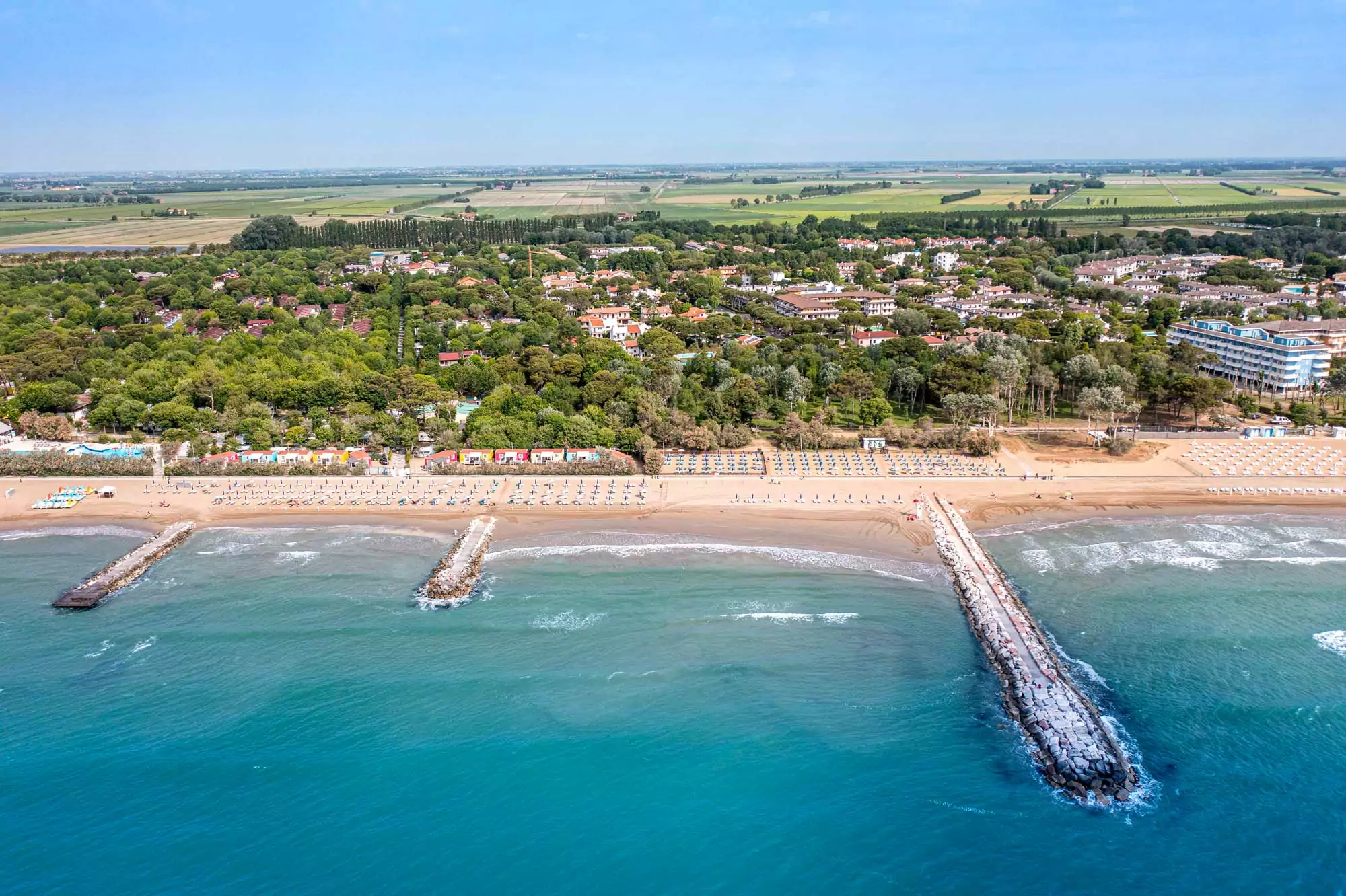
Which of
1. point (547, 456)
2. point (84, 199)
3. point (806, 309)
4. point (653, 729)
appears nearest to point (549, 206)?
point (806, 309)

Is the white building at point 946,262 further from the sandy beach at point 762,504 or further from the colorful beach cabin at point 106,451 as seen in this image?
the colorful beach cabin at point 106,451

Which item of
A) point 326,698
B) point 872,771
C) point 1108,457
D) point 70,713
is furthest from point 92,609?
point 1108,457

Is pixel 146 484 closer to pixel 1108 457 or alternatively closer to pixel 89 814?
pixel 89 814

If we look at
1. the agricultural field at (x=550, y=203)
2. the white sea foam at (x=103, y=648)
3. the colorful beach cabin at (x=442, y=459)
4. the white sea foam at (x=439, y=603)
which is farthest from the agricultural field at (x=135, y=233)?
the white sea foam at (x=439, y=603)

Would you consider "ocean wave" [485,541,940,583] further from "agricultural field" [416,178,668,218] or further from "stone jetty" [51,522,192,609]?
"agricultural field" [416,178,668,218]

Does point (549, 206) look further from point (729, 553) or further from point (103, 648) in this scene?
point (103, 648)

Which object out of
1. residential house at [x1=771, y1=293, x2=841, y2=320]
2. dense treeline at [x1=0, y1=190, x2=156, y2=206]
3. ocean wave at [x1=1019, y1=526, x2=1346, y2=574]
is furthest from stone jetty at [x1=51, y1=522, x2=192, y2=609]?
dense treeline at [x1=0, y1=190, x2=156, y2=206]
